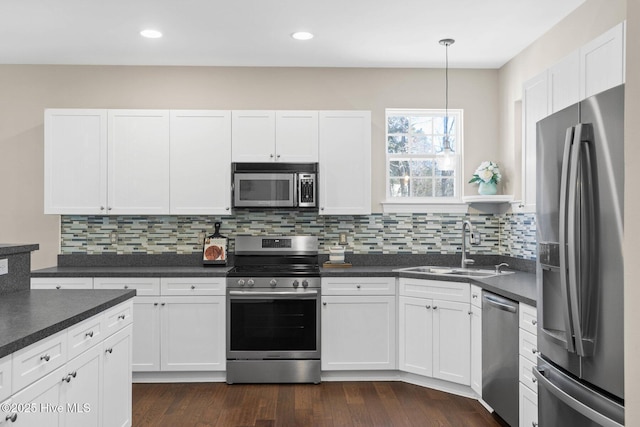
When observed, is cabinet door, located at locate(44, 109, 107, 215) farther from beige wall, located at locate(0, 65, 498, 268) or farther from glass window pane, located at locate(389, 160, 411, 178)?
glass window pane, located at locate(389, 160, 411, 178)

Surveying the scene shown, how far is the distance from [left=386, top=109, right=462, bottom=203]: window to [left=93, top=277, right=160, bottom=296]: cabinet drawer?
2200mm

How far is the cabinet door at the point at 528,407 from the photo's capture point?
9.10 ft

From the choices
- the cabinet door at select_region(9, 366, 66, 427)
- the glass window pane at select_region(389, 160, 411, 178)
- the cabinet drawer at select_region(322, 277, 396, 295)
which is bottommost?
the cabinet door at select_region(9, 366, 66, 427)

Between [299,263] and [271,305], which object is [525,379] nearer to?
[271,305]

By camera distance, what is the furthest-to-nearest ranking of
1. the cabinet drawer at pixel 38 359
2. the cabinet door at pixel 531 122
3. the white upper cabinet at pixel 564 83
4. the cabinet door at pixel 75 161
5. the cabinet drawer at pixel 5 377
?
the cabinet door at pixel 75 161, the cabinet door at pixel 531 122, the white upper cabinet at pixel 564 83, the cabinet drawer at pixel 38 359, the cabinet drawer at pixel 5 377

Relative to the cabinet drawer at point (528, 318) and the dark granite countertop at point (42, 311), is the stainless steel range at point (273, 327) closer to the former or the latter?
the dark granite countertop at point (42, 311)

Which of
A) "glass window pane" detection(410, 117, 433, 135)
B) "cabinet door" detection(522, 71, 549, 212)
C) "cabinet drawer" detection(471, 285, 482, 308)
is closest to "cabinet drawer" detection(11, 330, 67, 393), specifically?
"cabinet drawer" detection(471, 285, 482, 308)

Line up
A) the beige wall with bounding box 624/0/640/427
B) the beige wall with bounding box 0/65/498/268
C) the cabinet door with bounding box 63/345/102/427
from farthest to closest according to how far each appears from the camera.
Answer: the beige wall with bounding box 0/65/498/268, the cabinet door with bounding box 63/345/102/427, the beige wall with bounding box 624/0/640/427

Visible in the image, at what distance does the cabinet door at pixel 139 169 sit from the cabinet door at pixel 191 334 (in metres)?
0.82

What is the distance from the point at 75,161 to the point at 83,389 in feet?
8.43

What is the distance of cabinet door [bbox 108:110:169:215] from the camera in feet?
14.3

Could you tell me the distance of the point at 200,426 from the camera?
3.30 m

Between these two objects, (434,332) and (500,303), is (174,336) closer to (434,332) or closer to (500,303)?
(434,332)

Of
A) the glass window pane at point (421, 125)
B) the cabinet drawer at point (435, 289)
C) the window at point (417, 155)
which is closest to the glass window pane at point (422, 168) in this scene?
the window at point (417, 155)
